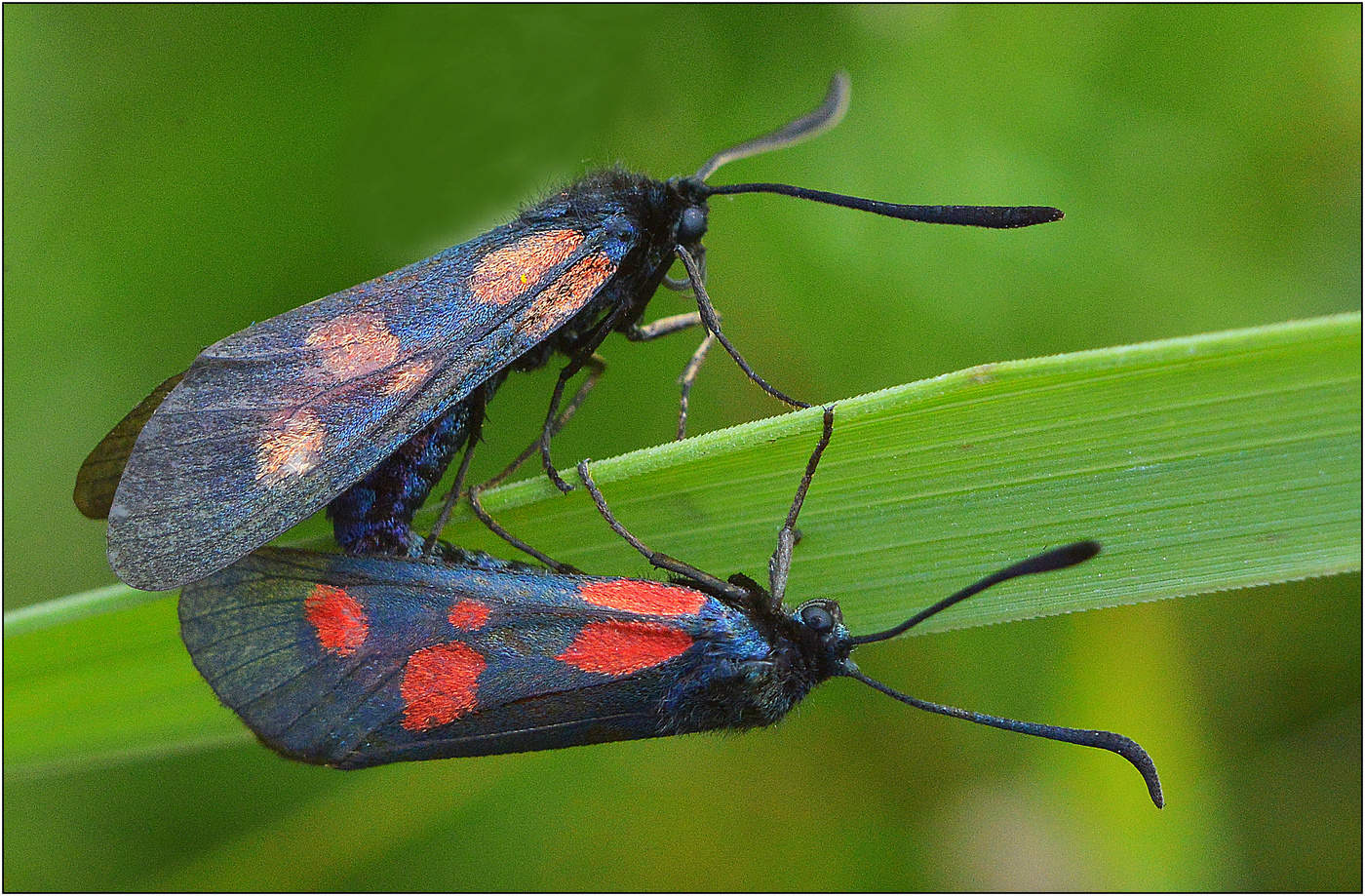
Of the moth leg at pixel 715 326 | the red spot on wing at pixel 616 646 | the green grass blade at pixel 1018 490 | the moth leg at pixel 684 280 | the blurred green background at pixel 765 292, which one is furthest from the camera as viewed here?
the blurred green background at pixel 765 292

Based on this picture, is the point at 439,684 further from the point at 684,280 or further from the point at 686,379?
the point at 684,280

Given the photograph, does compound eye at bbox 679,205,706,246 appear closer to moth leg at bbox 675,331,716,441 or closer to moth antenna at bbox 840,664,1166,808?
moth leg at bbox 675,331,716,441

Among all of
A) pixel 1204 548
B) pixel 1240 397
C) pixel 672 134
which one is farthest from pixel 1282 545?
pixel 672 134

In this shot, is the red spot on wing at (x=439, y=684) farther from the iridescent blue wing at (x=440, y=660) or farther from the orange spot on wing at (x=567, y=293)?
the orange spot on wing at (x=567, y=293)

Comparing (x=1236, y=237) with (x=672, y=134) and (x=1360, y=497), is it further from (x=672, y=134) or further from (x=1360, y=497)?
(x=672, y=134)

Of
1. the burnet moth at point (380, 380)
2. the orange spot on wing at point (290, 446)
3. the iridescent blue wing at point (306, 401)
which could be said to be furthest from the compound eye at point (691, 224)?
the orange spot on wing at point (290, 446)

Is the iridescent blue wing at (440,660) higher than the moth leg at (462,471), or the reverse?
the moth leg at (462,471)

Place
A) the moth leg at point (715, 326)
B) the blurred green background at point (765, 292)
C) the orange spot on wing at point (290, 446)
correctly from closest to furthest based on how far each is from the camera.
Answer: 1. the orange spot on wing at point (290, 446)
2. the moth leg at point (715, 326)
3. the blurred green background at point (765, 292)
